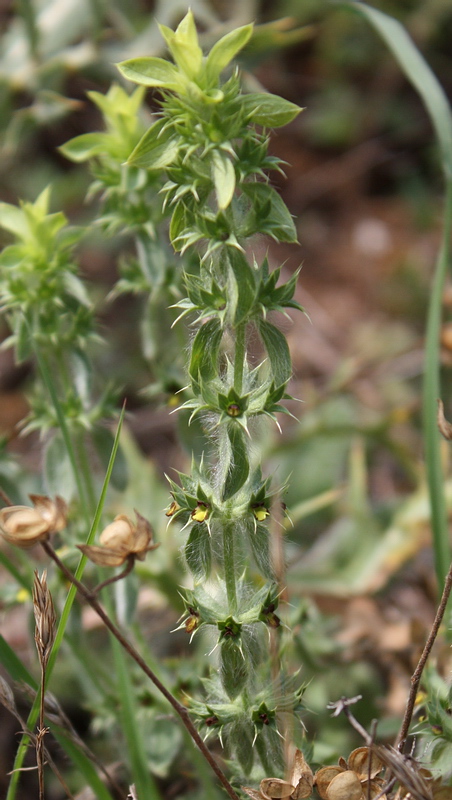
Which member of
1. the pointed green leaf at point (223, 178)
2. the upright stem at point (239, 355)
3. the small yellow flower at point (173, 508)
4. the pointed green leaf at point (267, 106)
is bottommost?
the small yellow flower at point (173, 508)

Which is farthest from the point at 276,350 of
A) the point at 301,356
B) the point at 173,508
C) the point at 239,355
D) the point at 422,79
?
the point at 301,356

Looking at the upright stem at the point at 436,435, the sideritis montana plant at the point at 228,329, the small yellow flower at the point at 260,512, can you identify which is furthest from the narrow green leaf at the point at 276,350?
the upright stem at the point at 436,435

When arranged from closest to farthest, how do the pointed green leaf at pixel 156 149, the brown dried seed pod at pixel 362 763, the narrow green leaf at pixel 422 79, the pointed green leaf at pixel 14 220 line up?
1. the pointed green leaf at pixel 156 149
2. the brown dried seed pod at pixel 362 763
3. the pointed green leaf at pixel 14 220
4. the narrow green leaf at pixel 422 79

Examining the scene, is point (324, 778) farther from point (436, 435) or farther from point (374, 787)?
point (436, 435)

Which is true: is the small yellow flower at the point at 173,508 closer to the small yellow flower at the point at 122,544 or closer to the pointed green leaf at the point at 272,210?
the small yellow flower at the point at 122,544

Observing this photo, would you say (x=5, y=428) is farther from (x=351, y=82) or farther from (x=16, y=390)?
(x=351, y=82)

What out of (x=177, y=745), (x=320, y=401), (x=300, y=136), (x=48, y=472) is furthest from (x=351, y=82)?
(x=177, y=745)

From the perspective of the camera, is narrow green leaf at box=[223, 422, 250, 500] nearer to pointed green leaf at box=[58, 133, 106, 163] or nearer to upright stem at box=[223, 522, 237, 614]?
upright stem at box=[223, 522, 237, 614]
